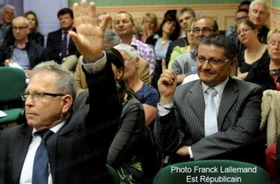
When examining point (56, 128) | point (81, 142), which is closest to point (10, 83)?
point (56, 128)

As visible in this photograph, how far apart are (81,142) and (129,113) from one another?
0.66 metres

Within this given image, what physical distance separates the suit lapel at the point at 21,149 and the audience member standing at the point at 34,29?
5.22 metres

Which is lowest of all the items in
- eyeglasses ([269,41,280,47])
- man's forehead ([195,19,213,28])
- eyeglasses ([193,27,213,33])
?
eyeglasses ([269,41,280,47])

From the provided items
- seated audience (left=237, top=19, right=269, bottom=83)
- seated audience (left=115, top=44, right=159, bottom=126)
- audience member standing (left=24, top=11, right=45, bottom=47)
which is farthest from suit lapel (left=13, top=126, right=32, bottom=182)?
audience member standing (left=24, top=11, right=45, bottom=47)

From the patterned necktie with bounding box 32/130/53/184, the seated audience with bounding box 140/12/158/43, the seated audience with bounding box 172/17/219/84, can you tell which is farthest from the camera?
the seated audience with bounding box 140/12/158/43

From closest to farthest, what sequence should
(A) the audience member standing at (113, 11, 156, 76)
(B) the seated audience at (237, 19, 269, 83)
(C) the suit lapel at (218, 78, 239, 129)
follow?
(C) the suit lapel at (218, 78, 239, 129)
(B) the seated audience at (237, 19, 269, 83)
(A) the audience member standing at (113, 11, 156, 76)

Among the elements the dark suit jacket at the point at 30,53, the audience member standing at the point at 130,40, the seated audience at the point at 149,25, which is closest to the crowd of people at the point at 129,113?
the audience member standing at the point at 130,40

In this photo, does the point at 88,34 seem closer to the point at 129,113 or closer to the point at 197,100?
the point at 129,113

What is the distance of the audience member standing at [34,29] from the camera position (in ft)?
24.8

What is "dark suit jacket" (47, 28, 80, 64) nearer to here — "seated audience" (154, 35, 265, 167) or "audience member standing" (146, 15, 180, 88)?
"audience member standing" (146, 15, 180, 88)

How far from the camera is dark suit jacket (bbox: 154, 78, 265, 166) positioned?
9.37 ft

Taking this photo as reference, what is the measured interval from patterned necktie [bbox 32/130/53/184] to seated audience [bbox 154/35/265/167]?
0.76 m

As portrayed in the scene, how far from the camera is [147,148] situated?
2943 mm

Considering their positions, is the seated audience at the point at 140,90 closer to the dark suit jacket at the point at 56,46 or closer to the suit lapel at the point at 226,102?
the suit lapel at the point at 226,102
